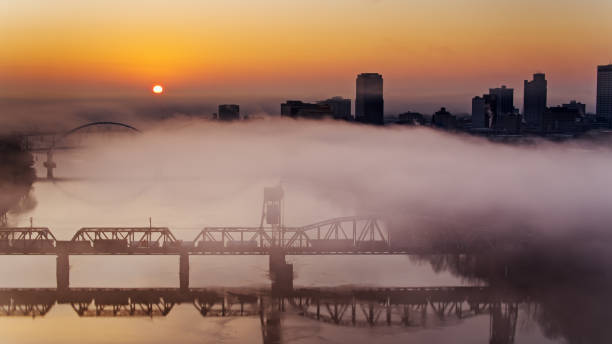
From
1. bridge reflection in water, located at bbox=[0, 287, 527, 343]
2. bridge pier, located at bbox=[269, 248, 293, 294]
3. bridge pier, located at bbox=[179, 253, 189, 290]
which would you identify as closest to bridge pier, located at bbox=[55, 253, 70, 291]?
bridge reflection in water, located at bbox=[0, 287, 527, 343]

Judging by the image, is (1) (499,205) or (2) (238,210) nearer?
(1) (499,205)

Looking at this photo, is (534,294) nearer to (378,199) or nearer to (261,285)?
(261,285)

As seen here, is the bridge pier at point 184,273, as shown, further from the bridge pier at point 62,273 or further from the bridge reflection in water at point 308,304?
the bridge pier at point 62,273

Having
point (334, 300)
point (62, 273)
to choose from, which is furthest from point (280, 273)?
point (62, 273)

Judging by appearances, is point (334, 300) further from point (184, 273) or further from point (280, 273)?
point (184, 273)

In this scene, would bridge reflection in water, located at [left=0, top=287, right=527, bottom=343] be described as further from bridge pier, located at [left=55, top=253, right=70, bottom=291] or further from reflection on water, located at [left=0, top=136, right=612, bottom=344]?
bridge pier, located at [left=55, top=253, right=70, bottom=291]

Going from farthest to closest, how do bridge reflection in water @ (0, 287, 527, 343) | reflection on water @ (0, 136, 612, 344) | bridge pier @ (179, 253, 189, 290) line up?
1. bridge pier @ (179, 253, 189, 290)
2. bridge reflection in water @ (0, 287, 527, 343)
3. reflection on water @ (0, 136, 612, 344)

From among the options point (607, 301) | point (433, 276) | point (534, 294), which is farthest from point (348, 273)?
point (607, 301)
